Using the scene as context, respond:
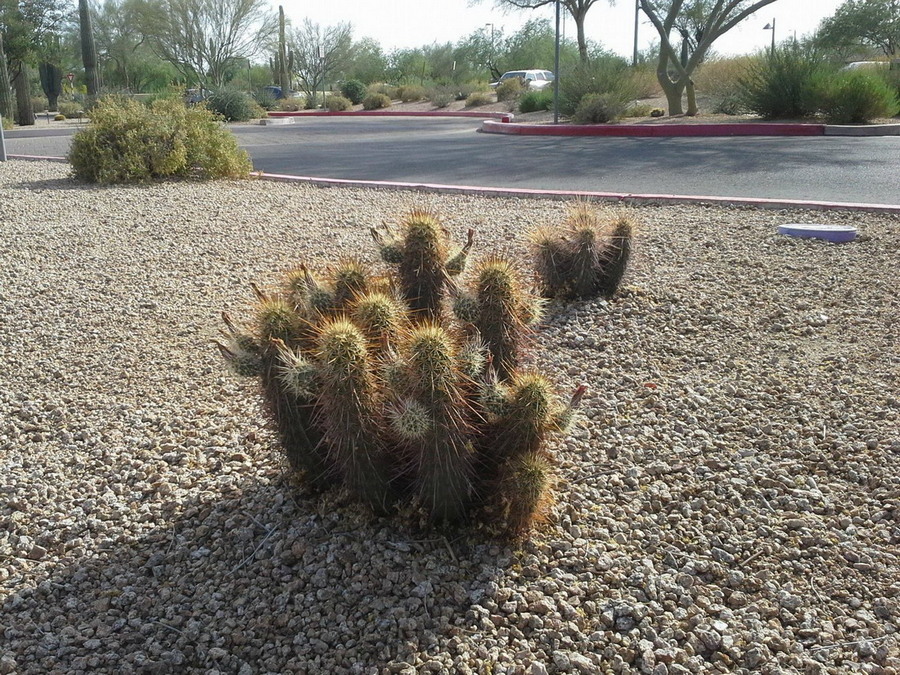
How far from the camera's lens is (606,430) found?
4.25 meters

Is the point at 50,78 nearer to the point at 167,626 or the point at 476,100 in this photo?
the point at 476,100

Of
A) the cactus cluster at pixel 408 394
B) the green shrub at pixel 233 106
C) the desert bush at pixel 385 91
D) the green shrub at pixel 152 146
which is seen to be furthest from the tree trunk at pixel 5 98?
the cactus cluster at pixel 408 394

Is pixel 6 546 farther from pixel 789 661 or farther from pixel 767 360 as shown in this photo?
pixel 767 360

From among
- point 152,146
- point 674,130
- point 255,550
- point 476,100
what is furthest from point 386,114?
point 255,550

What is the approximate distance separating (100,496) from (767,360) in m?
3.62

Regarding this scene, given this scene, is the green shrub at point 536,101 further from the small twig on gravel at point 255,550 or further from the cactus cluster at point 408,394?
the small twig on gravel at point 255,550

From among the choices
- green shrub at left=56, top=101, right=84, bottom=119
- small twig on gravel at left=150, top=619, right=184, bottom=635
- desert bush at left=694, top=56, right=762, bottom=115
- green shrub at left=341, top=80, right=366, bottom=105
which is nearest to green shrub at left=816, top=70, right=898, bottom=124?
desert bush at left=694, top=56, right=762, bottom=115

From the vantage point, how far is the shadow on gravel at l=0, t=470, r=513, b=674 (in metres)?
2.83

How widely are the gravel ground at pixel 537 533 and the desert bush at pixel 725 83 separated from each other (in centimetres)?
1815

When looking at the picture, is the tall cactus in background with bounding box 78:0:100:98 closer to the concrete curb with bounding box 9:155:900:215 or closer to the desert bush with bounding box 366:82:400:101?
the desert bush with bounding box 366:82:400:101

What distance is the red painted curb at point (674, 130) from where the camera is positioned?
60.8 feet

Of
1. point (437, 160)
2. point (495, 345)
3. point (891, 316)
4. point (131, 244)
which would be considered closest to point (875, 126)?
point (437, 160)

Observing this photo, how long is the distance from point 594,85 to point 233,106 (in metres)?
15.1

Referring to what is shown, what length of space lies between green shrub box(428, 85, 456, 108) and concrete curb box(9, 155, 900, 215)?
28408 millimetres
